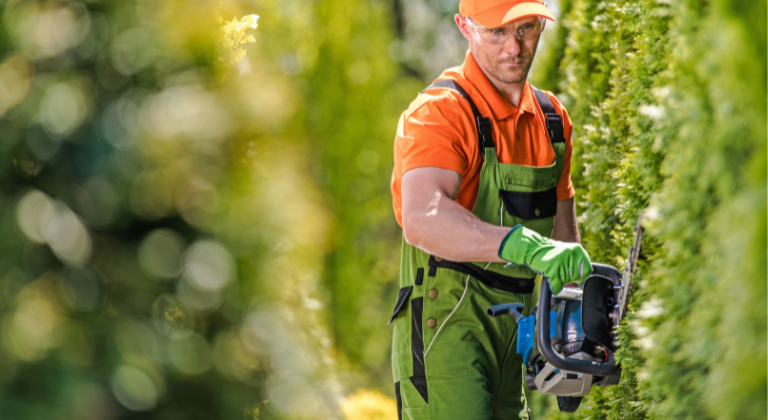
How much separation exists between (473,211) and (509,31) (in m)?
0.75

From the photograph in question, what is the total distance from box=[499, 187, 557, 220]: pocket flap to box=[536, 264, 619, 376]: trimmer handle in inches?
15.9

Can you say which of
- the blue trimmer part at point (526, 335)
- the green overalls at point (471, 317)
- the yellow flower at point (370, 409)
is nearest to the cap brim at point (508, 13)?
the green overalls at point (471, 317)

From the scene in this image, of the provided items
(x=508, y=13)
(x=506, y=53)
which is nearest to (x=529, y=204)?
(x=506, y=53)

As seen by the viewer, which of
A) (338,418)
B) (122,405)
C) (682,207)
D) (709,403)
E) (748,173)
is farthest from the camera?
(682,207)

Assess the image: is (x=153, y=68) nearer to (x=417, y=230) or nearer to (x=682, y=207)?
(x=682, y=207)

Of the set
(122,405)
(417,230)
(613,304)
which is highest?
(122,405)

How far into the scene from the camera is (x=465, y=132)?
8.16 ft

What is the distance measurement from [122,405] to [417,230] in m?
1.52

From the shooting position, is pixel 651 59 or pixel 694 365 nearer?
pixel 694 365

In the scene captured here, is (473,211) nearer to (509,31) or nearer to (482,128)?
(482,128)

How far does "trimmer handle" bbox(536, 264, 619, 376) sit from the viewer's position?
7.18ft

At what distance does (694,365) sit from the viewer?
5.30 ft

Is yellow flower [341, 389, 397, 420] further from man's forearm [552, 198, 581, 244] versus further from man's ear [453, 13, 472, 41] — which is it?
man's ear [453, 13, 472, 41]

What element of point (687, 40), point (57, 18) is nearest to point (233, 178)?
point (57, 18)
